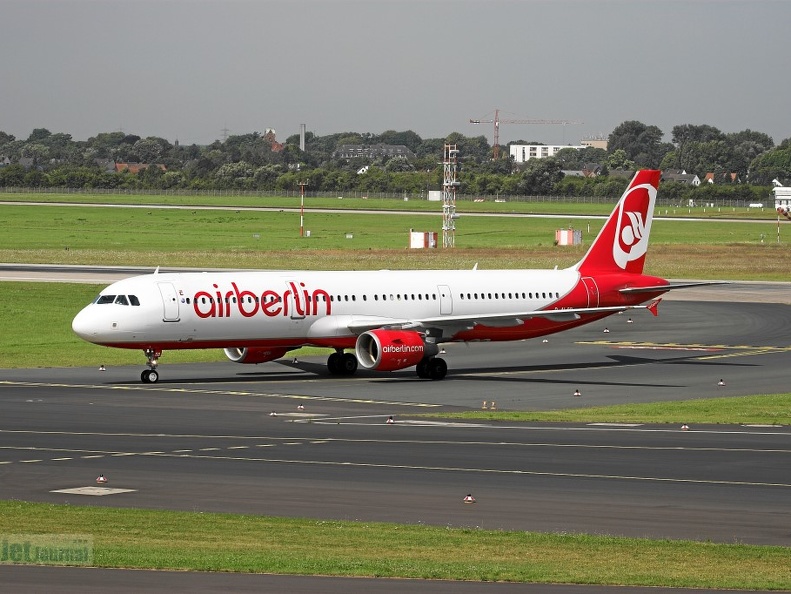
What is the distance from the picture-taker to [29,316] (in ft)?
248

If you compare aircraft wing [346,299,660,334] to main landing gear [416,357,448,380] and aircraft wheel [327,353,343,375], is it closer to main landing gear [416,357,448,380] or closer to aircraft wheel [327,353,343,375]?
main landing gear [416,357,448,380]

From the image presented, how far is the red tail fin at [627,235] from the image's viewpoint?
62406mm

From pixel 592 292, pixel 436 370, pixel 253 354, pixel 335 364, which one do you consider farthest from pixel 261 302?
pixel 592 292

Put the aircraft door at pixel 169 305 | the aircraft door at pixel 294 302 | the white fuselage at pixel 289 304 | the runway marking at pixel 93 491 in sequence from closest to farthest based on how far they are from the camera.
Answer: the runway marking at pixel 93 491 → the white fuselage at pixel 289 304 → the aircraft door at pixel 169 305 → the aircraft door at pixel 294 302

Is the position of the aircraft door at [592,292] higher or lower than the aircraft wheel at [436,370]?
higher

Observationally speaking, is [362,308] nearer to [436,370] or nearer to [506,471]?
[436,370]

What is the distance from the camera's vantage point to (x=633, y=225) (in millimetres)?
63812

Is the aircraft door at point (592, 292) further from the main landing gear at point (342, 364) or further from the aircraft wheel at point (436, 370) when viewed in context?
the main landing gear at point (342, 364)

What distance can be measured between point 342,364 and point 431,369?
13.3 feet

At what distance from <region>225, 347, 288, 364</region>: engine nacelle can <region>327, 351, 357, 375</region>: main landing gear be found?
2412 millimetres

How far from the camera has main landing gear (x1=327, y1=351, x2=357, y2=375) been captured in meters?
57.1

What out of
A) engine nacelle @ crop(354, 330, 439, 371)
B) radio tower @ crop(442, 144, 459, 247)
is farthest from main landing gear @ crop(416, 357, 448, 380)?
radio tower @ crop(442, 144, 459, 247)

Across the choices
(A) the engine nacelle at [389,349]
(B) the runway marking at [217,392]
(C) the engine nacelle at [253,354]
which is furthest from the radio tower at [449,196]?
(B) the runway marking at [217,392]

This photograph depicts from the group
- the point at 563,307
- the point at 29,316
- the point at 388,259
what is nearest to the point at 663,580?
the point at 563,307
